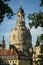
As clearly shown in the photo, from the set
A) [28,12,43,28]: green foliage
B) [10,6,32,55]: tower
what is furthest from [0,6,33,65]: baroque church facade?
[28,12,43,28]: green foliage

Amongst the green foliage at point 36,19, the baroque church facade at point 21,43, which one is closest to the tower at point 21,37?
the baroque church facade at point 21,43

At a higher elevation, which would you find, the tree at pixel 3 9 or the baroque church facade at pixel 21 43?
the baroque church facade at pixel 21 43

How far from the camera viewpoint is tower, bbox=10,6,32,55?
123125mm

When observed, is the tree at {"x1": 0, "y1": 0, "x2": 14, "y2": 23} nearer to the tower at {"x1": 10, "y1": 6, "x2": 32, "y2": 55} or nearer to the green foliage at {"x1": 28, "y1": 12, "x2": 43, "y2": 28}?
the green foliage at {"x1": 28, "y1": 12, "x2": 43, "y2": 28}

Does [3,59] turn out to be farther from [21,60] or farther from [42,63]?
[42,63]

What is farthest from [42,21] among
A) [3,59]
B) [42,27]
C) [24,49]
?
[24,49]

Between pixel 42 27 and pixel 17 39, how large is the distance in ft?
313

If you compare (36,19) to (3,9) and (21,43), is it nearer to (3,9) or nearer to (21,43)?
(3,9)

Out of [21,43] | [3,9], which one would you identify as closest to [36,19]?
[3,9]

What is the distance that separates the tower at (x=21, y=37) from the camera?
404 feet

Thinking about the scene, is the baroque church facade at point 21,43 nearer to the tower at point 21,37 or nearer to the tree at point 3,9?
the tower at point 21,37

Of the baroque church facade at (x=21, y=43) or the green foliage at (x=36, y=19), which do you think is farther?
the baroque church facade at (x=21, y=43)

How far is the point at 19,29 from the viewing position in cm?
12612

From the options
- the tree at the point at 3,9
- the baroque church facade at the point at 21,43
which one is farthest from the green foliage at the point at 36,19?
the baroque church facade at the point at 21,43
